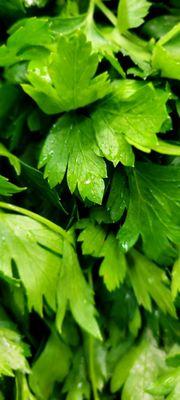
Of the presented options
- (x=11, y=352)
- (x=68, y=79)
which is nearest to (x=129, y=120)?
(x=68, y=79)

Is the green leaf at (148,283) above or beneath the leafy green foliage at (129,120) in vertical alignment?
beneath

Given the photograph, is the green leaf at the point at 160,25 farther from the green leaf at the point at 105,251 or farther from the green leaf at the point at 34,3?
the green leaf at the point at 105,251

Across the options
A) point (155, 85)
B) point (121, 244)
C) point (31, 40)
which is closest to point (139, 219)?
point (121, 244)

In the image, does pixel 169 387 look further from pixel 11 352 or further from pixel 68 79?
pixel 68 79

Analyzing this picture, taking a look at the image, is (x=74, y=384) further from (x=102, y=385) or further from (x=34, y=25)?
(x=34, y=25)

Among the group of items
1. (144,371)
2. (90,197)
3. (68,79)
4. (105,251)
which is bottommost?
(144,371)

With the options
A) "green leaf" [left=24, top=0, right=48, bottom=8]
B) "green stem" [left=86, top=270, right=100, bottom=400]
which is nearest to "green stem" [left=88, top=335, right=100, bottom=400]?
"green stem" [left=86, top=270, right=100, bottom=400]

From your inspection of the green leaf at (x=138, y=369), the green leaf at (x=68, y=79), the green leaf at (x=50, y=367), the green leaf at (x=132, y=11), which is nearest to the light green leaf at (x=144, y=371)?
the green leaf at (x=138, y=369)
